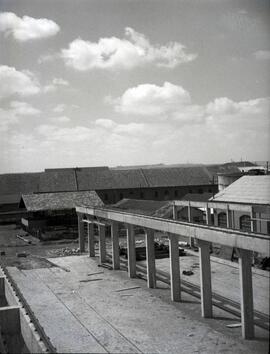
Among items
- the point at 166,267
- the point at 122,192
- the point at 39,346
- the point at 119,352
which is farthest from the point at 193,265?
the point at 122,192

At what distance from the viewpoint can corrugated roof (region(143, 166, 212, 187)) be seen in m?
67.0

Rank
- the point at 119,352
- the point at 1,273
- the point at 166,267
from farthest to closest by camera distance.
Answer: the point at 166,267, the point at 1,273, the point at 119,352

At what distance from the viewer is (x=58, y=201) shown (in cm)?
5028

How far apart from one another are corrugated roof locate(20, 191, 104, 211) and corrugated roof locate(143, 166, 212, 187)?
16605 millimetres

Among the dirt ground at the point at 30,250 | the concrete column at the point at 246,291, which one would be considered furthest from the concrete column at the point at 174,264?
the dirt ground at the point at 30,250

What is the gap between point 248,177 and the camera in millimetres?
33344

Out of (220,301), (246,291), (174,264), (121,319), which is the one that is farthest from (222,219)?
(246,291)

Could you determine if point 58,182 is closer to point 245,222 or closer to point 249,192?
point 249,192

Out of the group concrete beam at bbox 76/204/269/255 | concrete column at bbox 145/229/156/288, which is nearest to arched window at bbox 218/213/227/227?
concrete beam at bbox 76/204/269/255

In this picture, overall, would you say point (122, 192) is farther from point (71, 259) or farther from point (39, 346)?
point (39, 346)

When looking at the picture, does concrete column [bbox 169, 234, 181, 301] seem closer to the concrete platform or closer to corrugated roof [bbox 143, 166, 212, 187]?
the concrete platform

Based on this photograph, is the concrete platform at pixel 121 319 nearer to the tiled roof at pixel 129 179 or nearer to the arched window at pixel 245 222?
the arched window at pixel 245 222

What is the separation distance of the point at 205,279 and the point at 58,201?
35.3m

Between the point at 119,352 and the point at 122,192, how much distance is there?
51.5 metres
